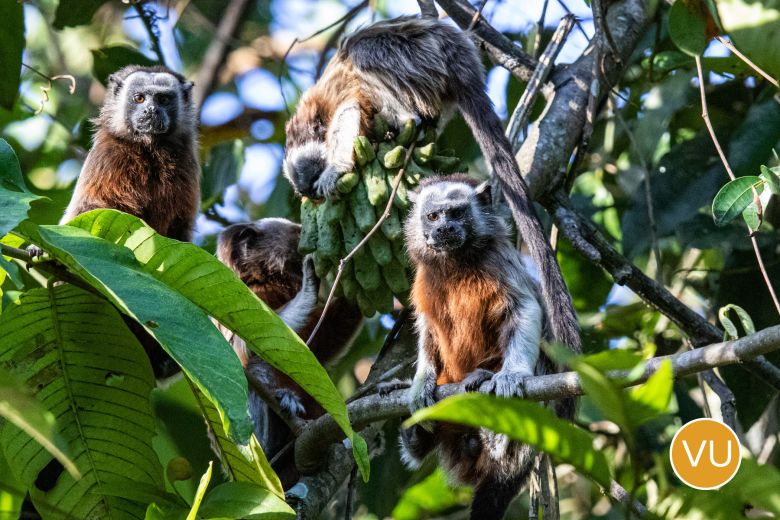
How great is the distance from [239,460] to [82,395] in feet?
1.92

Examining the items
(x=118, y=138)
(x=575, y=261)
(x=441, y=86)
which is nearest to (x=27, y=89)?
(x=118, y=138)

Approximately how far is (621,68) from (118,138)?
9.17 feet

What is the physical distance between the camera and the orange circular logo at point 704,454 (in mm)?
2285

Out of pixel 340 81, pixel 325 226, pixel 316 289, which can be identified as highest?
pixel 340 81

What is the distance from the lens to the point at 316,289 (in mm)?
5793

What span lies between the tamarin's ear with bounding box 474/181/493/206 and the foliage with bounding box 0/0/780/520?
1.38 feet

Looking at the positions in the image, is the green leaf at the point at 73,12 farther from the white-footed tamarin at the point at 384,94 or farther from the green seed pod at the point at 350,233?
the green seed pod at the point at 350,233

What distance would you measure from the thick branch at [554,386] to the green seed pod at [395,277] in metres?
0.82

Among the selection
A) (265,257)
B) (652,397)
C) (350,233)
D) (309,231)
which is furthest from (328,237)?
(652,397)

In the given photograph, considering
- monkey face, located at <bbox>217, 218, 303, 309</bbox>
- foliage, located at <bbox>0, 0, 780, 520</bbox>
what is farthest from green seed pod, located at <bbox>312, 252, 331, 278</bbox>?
monkey face, located at <bbox>217, 218, 303, 309</bbox>

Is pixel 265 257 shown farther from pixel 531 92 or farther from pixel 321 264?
pixel 531 92

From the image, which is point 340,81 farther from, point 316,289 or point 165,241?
point 165,241

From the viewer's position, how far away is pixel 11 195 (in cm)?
268

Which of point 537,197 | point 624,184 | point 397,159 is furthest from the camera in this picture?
point 624,184
